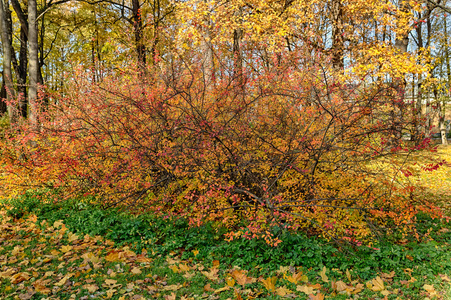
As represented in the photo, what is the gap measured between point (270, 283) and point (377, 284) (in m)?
1.36

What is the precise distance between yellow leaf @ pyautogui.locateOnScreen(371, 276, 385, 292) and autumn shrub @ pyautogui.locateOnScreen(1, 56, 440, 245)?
904 millimetres

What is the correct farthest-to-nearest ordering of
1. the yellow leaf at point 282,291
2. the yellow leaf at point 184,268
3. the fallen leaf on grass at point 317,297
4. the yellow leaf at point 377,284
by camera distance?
the yellow leaf at point 184,268 → the yellow leaf at point 377,284 → the yellow leaf at point 282,291 → the fallen leaf on grass at point 317,297

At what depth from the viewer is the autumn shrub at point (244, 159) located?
5.38m

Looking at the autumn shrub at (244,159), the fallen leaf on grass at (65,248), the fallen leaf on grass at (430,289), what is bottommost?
the fallen leaf on grass at (430,289)

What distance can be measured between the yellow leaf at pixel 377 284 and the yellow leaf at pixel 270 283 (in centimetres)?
121

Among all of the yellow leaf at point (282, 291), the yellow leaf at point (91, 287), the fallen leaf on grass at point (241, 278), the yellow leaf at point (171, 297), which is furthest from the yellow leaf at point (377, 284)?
the yellow leaf at point (91, 287)

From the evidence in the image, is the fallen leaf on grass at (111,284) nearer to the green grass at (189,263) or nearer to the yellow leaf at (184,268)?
the green grass at (189,263)

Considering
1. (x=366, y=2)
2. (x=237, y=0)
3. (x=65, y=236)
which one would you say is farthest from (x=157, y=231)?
(x=366, y=2)

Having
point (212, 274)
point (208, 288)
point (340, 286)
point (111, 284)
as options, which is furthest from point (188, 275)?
point (340, 286)

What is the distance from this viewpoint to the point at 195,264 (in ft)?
16.1

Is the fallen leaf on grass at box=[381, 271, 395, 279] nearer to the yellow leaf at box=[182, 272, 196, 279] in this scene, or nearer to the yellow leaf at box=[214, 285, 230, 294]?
the yellow leaf at box=[214, 285, 230, 294]

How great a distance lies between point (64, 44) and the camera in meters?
25.7

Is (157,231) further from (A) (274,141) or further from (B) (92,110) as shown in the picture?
(B) (92,110)

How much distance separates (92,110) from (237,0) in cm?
773
